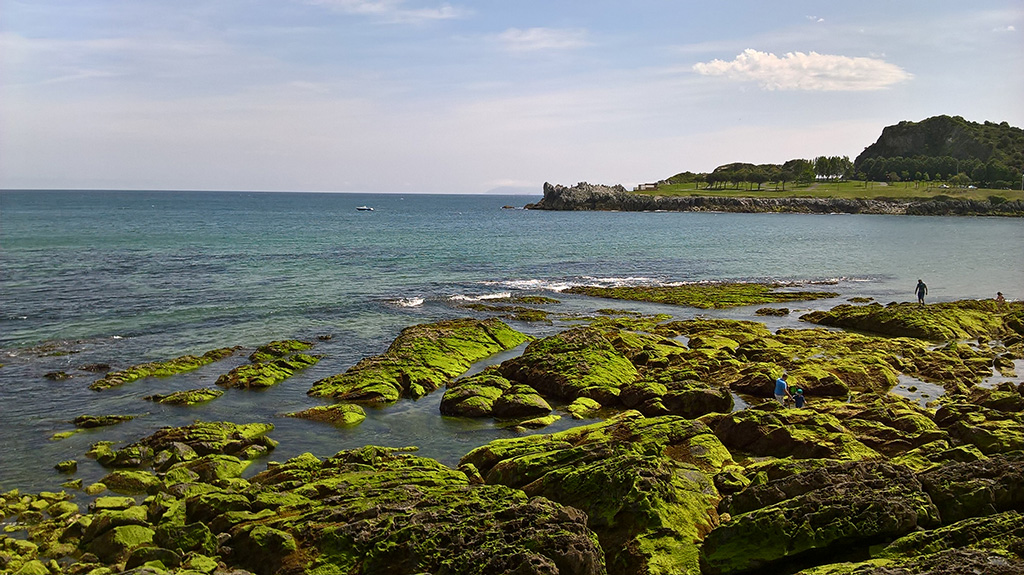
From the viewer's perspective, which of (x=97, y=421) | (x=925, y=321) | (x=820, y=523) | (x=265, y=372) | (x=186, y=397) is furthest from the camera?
(x=925, y=321)

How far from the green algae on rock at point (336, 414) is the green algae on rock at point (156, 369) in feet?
31.5

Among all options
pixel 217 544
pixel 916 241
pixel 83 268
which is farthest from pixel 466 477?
pixel 916 241

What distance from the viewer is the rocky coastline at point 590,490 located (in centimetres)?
1476

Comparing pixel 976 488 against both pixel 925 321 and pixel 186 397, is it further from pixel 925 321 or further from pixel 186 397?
pixel 925 321

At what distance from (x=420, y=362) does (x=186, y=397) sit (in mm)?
10548

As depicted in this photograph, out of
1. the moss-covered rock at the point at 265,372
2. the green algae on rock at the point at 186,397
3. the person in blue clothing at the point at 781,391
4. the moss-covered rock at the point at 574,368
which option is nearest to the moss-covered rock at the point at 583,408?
the moss-covered rock at the point at 574,368

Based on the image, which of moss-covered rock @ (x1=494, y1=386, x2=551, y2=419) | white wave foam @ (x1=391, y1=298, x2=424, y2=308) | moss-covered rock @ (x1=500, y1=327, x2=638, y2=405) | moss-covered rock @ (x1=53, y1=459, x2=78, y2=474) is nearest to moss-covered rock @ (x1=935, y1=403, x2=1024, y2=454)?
moss-covered rock @ (x1=500, y1=327, x2=638, y2=405)

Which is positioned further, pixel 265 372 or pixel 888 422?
pixel 265 372

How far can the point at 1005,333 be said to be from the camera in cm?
4259

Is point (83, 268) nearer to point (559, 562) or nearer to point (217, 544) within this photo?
point (217, 544)

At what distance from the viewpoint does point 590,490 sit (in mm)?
17453

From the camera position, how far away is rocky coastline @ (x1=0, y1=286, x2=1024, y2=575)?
14.8 m

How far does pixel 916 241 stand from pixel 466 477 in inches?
4481

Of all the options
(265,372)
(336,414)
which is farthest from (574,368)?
(265,372)
